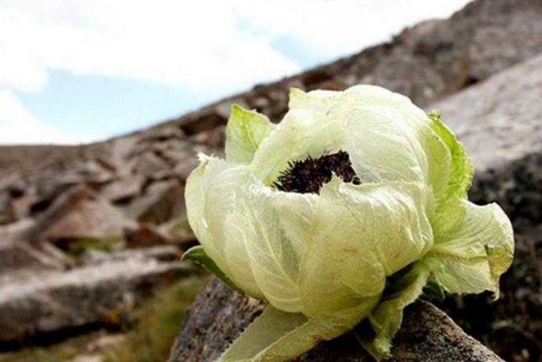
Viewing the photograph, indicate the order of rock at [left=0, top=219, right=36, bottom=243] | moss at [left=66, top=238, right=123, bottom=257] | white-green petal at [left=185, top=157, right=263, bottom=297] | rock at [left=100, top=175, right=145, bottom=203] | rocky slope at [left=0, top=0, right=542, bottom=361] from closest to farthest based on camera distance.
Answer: white-green petal at [left=185, top=157, right=263, bottom=297]
rocky slope at [left=0, top=0, right=542, bottom=361]
moss at [left=66, top=238, right=123, bottom=257]
rock at [left=0, top=219, right=36, bottom=243]
rock at [left=100, top=175, right=145, bottom=203]

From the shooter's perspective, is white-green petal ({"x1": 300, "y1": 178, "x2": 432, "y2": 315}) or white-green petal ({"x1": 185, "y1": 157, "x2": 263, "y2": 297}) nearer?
white-green petal ({"x1": 300, "y1": 178, "x2": 432, "y2": 315})

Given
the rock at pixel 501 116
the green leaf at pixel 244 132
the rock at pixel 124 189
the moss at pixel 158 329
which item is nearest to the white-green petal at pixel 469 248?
the green leaf at pixel 244 132

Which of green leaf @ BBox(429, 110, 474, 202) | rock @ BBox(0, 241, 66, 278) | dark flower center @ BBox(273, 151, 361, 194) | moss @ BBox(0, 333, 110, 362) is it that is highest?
dark flower center @ BBox(273, 151, 361, 194)

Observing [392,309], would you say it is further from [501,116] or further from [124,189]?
[124,189]

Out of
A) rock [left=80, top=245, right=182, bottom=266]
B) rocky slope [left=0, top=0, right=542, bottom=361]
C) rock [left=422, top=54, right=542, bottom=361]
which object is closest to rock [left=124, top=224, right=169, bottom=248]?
rocky slope [left=0, top=0, right=542, bottom=361]

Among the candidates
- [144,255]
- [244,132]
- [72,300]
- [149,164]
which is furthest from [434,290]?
[149,164]

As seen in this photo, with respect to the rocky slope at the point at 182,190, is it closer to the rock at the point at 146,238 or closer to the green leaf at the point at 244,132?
the rock at the point at 146,238

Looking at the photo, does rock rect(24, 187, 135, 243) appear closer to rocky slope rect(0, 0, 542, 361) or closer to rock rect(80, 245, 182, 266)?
rocky slope rect(0, 0, 542, 361)

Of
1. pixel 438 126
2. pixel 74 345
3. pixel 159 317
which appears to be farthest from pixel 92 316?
pixel 438 126
